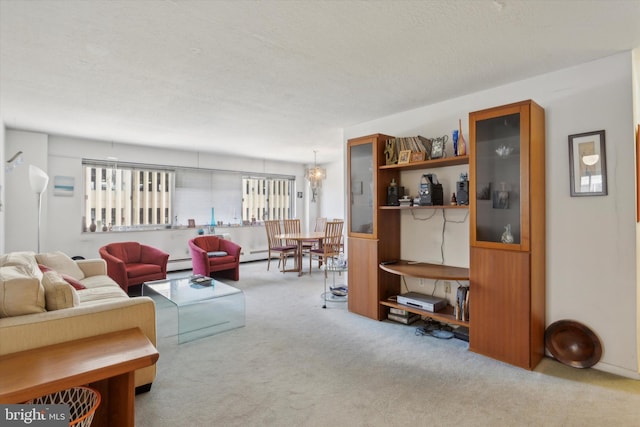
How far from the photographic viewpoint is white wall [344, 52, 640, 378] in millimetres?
2473

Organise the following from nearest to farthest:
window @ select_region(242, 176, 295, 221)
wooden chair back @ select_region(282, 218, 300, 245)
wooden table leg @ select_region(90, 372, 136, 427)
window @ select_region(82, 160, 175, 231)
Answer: wooden table leg @ select_region(90, 372, 136, 427) → window @ select_region(82, 160, 175, 231) → wooden chair back @ select_region(282, 218, 300, 245) → window @ select_region(242, 176, 295, 221)

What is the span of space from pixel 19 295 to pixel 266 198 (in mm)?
6265

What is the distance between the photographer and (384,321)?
368 cm

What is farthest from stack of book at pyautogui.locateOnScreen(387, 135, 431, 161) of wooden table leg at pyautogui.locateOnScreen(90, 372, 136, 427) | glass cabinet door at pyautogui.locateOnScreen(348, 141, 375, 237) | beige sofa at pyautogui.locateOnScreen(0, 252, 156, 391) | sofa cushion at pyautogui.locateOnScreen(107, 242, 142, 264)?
sofa cushion at pyautogui.locateOnScreen(107, 242, 142, 264)

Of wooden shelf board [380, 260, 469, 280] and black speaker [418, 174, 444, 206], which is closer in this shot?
wooden shelf board [380, 260, 469, 280]

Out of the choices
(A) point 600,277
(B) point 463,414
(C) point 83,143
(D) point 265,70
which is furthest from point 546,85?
(C) point 83,143

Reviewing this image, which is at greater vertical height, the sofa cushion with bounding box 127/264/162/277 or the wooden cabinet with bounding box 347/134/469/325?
the wooden cabinet with bounding box 347/134/469/325

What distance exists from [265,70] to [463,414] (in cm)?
296

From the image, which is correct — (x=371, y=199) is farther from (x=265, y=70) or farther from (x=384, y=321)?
(x=265, y=70)

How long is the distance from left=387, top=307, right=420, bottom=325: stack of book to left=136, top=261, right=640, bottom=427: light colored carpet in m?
0.19

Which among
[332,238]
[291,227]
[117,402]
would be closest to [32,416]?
[117,402]

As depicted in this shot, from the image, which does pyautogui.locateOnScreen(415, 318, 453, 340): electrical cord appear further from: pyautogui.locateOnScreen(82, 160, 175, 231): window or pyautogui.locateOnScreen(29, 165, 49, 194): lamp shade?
pyautogui.locateOnScreen(82, 160, 175, 231): window

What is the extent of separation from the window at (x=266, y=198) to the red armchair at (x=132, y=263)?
271 cm

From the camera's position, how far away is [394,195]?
3.72m
